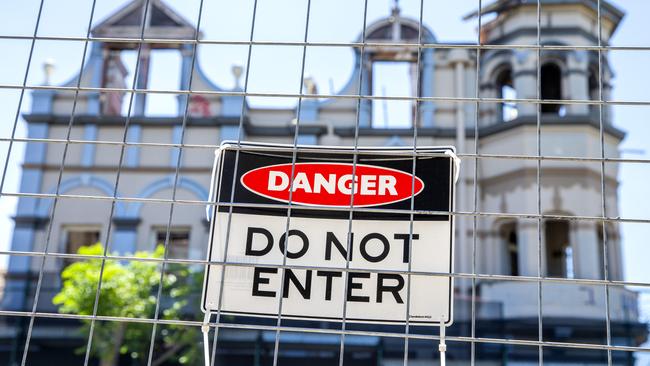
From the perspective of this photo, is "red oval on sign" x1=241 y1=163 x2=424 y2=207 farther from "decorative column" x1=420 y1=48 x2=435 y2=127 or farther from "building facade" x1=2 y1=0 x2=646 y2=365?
"decorative column" x1=420 y1=48 x2=435 y2=127

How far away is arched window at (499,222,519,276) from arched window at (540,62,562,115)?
2.80m

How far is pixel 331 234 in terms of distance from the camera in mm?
3340

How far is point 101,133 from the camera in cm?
1747

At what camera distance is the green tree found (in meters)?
13.6

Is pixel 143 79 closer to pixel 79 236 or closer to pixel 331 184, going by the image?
pixel 79 236

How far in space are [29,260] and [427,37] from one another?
971 centimetres

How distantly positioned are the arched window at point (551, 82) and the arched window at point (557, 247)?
2.53m

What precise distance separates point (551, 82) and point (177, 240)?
28.9 ft

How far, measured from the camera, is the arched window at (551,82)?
1723 cm

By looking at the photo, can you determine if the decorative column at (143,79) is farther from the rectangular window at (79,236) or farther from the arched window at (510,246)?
the arched window at (510,246)

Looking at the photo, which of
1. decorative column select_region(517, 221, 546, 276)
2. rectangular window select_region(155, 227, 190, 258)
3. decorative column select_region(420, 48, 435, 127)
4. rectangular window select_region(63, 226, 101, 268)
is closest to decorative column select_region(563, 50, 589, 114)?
decorative column select_region(517, 221, 546, 276)

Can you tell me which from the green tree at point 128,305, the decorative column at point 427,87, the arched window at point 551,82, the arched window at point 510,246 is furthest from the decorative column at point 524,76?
the green tree at point 128,305

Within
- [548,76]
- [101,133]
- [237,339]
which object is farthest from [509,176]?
[101,133]

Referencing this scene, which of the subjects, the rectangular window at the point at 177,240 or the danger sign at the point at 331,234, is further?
the rectangular window at the point at 177,240
